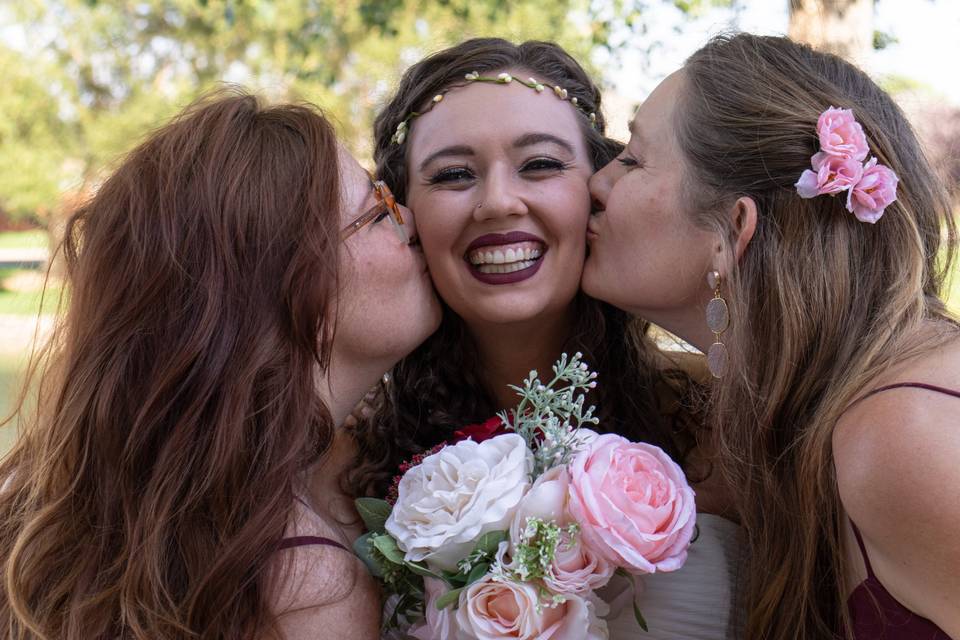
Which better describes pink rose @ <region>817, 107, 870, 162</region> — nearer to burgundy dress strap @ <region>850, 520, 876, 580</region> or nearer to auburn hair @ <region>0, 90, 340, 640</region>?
burgundy dress strap @ <region>850, 520, 876, 580</region>

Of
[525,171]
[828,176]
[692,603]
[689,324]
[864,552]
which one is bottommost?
[692,603]

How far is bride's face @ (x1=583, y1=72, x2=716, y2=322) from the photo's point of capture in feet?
10.5

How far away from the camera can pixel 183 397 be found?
2.69 m

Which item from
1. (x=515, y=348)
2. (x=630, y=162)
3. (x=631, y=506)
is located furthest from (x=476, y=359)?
(x=631, y=506)

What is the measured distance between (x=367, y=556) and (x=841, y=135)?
1861mm

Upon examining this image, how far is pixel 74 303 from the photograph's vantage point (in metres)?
2.92

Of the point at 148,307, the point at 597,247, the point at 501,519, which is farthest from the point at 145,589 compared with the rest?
the point at 597,247

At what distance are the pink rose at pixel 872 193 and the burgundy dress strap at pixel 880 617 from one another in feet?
2.95

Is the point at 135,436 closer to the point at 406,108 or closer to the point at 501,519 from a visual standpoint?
the point at 501,519

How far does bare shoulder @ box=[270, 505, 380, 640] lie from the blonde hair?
3.83 ft

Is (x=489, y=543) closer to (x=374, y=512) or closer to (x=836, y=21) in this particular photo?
(x=374, y=512)

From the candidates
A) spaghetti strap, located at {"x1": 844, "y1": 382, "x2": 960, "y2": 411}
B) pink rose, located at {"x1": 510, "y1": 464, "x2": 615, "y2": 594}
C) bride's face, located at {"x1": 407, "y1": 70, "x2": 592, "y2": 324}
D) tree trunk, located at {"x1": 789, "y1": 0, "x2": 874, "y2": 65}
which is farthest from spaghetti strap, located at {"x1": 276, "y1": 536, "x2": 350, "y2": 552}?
tree trunk, located at {"x1": 789, "y1": 0, "x2": 874, "y2": 65}

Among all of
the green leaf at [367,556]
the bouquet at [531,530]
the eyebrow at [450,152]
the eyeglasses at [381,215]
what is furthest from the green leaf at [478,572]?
the eyebrow at [450,152]

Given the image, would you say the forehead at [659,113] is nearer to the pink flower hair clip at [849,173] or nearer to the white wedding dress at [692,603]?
the pink flower hair clip at [849,173]
